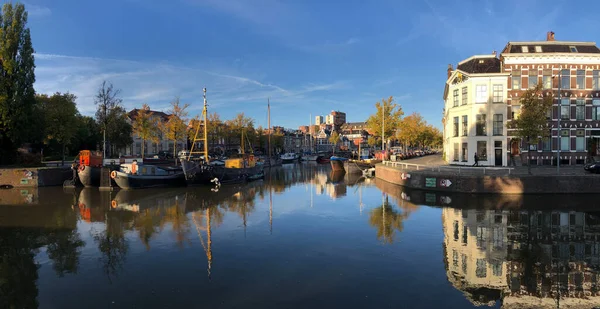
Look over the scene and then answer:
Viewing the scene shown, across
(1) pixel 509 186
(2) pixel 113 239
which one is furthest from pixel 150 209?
(1) pixel 509 186

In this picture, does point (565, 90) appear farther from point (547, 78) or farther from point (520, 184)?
point (520, 184)

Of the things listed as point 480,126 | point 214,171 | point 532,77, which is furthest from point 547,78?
point 214,171

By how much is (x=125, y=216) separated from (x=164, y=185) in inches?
599

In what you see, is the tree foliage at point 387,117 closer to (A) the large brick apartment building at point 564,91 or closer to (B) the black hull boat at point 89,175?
(A) the large brick apartment building at point 564,91

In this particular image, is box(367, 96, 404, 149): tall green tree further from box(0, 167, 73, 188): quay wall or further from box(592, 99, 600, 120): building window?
box(0, 167, 73, 188): quay wall

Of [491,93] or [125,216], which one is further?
[491,93]

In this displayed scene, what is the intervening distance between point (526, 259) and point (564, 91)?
1297 inches

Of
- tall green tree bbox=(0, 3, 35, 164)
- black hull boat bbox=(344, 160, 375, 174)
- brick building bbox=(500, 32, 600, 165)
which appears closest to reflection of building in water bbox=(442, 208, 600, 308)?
brick building bbox=(500, 32, 600, 165)

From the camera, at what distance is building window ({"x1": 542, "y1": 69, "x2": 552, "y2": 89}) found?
3600cm

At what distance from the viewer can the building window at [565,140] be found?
36062 millimetres

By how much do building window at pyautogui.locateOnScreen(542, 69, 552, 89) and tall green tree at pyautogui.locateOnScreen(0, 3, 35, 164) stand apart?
56.2 metres

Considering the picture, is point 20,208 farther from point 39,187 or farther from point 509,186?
point 509,186

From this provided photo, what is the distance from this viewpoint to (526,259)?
11602 mm

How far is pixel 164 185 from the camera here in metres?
35.0
